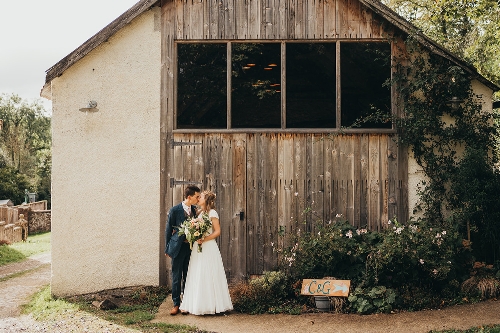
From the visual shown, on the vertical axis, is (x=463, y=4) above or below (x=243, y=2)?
above

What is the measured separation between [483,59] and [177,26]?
456 inches

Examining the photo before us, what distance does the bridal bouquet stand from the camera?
7.98 metres

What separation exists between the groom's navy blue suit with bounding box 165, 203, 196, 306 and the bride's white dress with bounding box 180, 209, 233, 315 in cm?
14

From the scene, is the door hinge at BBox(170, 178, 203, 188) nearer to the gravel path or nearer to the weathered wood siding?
the weathered wood siding

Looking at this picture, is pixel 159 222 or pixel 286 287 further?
pixel 159 222

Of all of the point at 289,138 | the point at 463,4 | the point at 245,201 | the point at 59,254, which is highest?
the point at 463,4

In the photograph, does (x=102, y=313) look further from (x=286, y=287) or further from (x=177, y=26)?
(x=177, y=26)

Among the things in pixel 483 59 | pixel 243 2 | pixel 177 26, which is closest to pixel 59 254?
pixel 177 26

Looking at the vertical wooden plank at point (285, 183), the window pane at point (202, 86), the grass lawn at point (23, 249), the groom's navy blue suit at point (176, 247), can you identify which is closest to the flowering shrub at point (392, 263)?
the vertical wooden plank at point (285, 183)

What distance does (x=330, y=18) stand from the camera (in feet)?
31.8

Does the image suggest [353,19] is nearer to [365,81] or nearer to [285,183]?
[365,81]

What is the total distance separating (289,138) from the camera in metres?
9.67

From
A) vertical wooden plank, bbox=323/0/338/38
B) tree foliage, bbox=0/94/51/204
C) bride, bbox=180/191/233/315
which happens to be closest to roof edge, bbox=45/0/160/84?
vertical wooden plank, bbox=323/0/338/38

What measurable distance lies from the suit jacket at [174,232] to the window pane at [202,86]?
2.01 m
